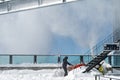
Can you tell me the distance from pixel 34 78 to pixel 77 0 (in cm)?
997

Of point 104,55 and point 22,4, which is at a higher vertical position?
point 22,4

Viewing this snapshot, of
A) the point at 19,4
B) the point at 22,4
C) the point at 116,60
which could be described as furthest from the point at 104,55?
the point at 19,4

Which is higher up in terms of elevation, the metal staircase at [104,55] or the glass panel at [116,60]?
the metal staircase at [104,55]

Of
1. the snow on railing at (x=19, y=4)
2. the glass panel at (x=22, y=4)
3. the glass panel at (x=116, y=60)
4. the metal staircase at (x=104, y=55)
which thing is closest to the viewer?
the metal staircase at (x=104, y=55)

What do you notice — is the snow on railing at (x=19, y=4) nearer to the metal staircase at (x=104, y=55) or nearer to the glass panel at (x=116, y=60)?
the metal staircase at (x=104, y=55)

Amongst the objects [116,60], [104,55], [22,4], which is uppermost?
[22,4]

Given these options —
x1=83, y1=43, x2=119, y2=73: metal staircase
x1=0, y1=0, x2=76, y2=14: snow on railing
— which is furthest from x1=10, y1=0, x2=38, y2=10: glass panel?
x1=83, y1=43, x2=119, y2=73: metal staircase

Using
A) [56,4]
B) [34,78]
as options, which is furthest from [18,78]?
[56,4]

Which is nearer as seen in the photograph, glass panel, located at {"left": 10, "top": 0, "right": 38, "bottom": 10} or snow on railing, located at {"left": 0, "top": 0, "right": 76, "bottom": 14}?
snow on railing, located at {"left": 0, "top": 0, "right": 76, "bottom": 14}

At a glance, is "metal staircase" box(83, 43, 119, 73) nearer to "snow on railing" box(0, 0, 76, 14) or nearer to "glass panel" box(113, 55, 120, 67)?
"glass panel" box(113, 55, 120, 67)

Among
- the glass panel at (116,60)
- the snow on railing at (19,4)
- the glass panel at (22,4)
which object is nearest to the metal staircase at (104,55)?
the glass panel at (116,60)

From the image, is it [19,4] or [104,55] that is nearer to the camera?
[104,55]

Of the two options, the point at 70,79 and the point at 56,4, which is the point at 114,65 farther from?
the point at 70,79

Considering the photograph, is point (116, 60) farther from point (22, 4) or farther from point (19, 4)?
point (19, 4)
